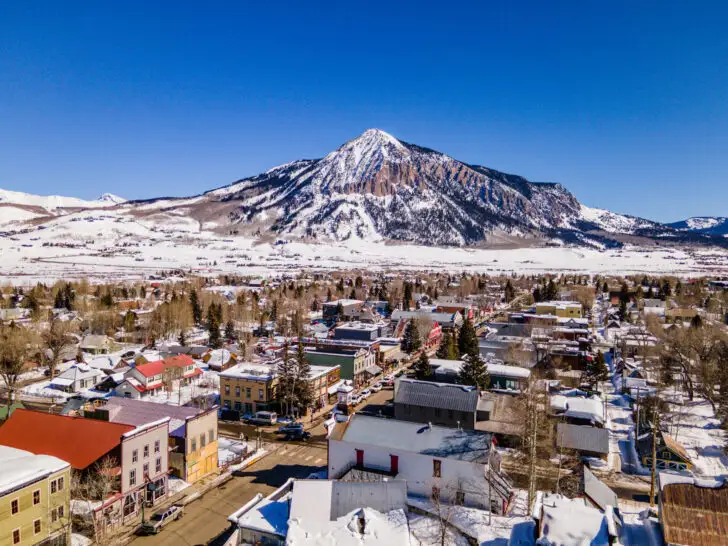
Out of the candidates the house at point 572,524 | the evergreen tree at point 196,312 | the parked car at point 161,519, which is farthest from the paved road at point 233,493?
the evergreen tree at point 196,312

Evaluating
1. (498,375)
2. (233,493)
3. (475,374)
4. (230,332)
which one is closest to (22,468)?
(233,493)

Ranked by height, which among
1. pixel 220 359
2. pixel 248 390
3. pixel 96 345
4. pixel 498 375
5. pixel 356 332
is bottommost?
pixel 220 359

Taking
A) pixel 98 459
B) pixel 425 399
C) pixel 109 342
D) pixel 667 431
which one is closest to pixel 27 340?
pixel 109 342

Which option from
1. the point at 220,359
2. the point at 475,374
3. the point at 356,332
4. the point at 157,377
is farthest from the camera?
the point at 356,332

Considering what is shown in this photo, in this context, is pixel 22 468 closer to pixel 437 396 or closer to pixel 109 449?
pixel 109 449

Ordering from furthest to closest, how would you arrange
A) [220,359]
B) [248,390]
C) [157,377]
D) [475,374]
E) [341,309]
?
[341,309] → [220,359] → [157,377] → [475,374] → [248,390]

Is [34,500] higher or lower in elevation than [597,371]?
higher

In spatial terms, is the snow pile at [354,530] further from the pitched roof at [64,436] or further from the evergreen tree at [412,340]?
the evergreen tree at [412,340]
